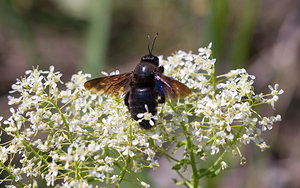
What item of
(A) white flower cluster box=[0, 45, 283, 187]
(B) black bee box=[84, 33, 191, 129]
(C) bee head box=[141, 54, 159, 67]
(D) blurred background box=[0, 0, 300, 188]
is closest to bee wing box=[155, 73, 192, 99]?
(B) black bee box=[84, 33, 191, 129]

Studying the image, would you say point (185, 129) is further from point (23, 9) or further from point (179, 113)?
point (23, 9)

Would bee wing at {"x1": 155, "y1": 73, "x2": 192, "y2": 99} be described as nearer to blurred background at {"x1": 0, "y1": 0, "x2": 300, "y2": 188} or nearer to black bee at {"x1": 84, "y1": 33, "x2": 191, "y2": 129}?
black bee at {"x1": 84, "y1": 33, "x2": 191, "y2": 129}

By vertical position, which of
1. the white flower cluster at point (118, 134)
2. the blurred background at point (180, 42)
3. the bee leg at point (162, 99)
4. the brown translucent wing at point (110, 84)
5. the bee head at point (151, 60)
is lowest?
the white flower cluster at point (118, 134)

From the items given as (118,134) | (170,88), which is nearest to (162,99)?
(170,88)

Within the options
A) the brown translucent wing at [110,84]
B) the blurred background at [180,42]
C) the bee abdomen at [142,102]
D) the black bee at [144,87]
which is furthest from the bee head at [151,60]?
the blurred background at [180,42]

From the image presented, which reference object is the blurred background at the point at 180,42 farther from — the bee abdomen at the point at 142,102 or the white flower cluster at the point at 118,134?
the bee abdomen at the point at 142,102

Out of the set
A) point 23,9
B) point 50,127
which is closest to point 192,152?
point 50,127

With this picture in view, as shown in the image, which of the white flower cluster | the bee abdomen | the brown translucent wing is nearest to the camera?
the white flower cluster

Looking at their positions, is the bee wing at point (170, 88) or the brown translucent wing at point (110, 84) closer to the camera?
the bee wing at point (170, 88)

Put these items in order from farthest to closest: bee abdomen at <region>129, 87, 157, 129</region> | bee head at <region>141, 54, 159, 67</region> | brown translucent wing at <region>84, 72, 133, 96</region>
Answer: bee head at <region>141, 54, 159, 67</region> < brown translucent wing at <region>84, 72, 133, 96</region> < bee abdomen at <region>129, 87, 157, 129</region>
